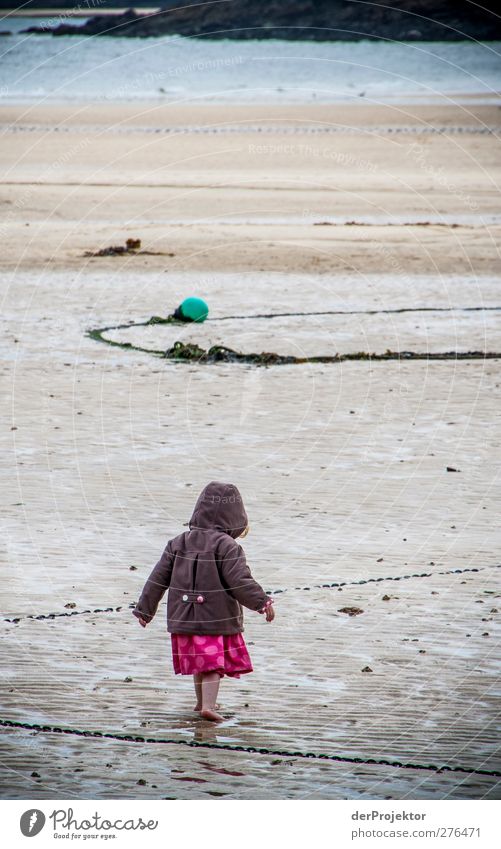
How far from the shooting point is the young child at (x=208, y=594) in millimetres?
6996

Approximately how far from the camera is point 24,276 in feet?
77.9

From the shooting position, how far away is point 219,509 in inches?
278

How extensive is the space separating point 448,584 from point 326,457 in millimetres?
3518

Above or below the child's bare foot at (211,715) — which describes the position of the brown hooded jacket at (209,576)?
above

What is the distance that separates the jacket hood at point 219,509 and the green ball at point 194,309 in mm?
12331

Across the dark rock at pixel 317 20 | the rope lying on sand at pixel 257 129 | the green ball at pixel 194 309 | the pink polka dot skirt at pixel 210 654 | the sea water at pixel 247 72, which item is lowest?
the pink polka dot skirt at pixel 210 654

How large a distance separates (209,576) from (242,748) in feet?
2.88

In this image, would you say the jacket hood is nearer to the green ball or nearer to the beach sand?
the beach sand

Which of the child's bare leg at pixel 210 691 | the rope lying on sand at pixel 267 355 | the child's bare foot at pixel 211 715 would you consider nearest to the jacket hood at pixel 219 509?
the child's bare leg at pixel 210 691

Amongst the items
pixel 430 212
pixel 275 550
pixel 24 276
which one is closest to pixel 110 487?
pixel 275 550

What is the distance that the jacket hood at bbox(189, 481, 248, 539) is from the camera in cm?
705

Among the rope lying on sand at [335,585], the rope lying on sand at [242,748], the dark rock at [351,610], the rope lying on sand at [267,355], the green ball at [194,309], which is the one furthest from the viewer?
the green ball at [194,309]

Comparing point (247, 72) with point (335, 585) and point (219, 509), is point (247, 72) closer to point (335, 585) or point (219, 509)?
point (335, 585)

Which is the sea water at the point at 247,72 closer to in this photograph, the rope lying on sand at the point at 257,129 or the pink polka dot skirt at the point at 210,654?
the rope lying on sand at the point at 257,129
